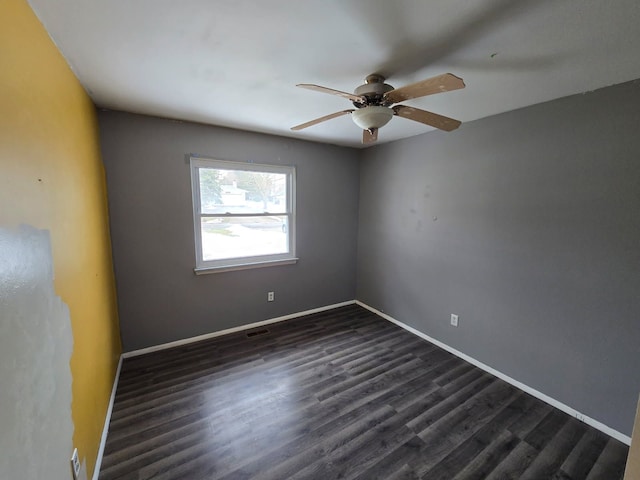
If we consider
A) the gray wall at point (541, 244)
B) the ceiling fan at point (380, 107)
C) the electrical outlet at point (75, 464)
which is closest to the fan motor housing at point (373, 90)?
the ceiling fan at point (380, 107)

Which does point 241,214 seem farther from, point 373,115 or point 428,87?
point 428,87

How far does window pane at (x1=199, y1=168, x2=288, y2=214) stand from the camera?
2.78 meters

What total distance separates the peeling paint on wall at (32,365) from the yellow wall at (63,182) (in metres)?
0.09

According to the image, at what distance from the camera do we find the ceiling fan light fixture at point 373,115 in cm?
156

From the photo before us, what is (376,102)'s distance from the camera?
1.59 metres

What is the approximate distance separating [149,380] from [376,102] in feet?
9.23

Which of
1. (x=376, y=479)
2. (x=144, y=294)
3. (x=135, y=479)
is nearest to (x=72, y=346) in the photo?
(x=135, y=479)

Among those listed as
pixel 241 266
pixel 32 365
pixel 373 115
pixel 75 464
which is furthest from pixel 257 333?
pixel 373 115

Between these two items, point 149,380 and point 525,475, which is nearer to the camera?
point 525,475

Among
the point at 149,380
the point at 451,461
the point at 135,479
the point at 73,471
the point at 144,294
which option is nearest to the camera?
the point at 73,471

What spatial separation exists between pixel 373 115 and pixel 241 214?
75.6 inches

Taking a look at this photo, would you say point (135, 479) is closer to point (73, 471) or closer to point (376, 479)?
point (73, 471)

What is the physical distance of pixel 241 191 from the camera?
298 cm

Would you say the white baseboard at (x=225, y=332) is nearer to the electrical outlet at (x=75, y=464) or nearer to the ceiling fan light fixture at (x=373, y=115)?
the electrical outlet at (x=75, y=464)
